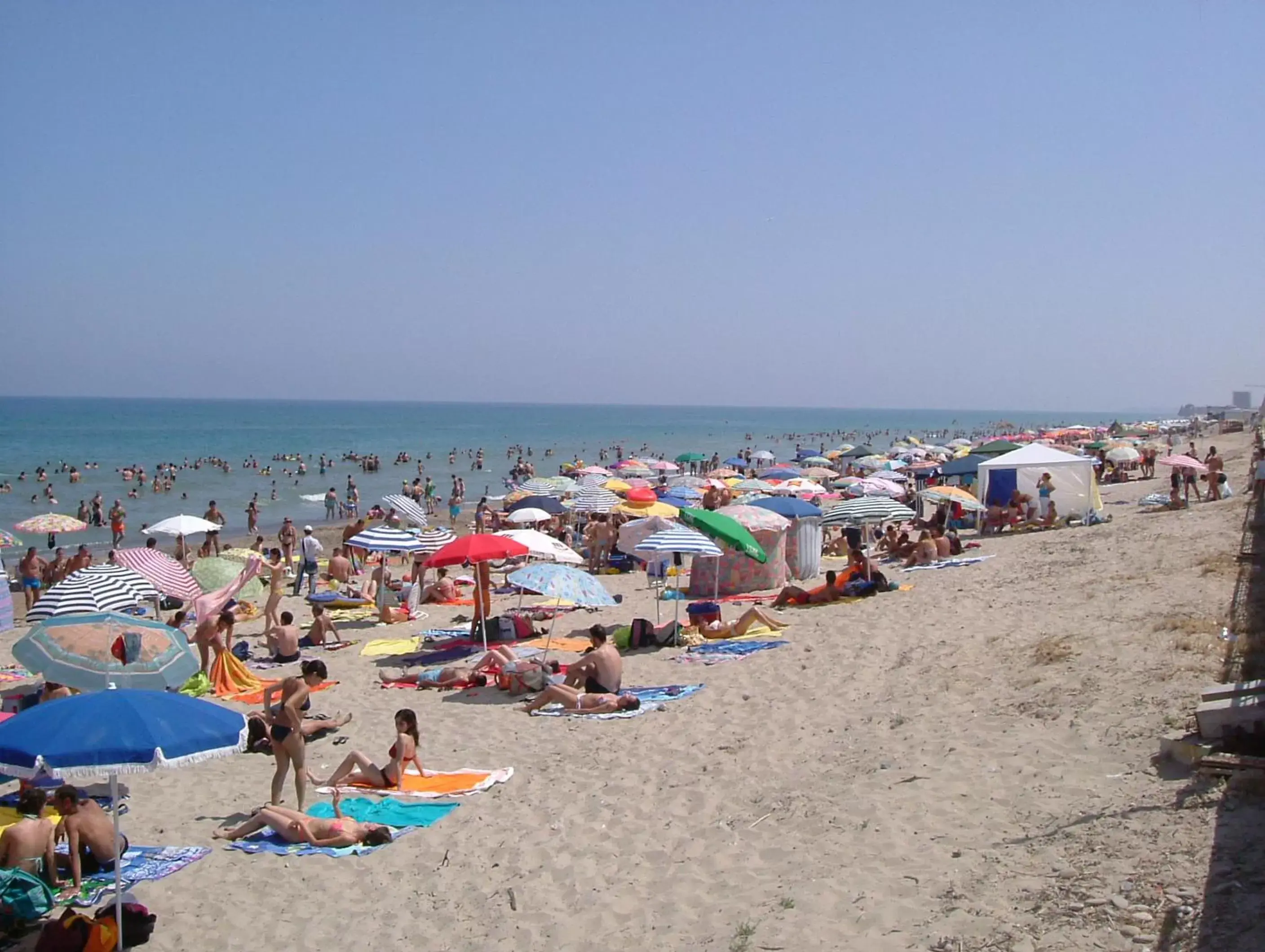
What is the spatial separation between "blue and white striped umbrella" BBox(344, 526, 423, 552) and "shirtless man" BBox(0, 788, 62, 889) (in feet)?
23.2

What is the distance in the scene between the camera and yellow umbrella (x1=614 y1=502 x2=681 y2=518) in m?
18.1

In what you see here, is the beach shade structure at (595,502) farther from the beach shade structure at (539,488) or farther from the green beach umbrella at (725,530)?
the green beach umbrella at (725,530)

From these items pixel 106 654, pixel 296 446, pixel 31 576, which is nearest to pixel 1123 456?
pixel 31 576

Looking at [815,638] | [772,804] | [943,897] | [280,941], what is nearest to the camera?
[943,897]

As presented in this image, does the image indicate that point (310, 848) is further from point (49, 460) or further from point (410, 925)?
point (49, 460)

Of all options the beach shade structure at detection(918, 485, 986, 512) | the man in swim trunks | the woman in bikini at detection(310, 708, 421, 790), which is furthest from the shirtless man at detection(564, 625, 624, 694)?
the beach shade structure at detection(918, 485, 986, 512)

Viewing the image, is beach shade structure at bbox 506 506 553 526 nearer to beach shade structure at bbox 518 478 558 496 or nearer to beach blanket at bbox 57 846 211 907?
beach shade structure at bbox 518 478 558 496

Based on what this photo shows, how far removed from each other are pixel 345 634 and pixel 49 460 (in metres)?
57.8

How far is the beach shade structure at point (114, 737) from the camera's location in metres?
4.66

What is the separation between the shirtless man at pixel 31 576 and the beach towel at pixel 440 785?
39.2 ft

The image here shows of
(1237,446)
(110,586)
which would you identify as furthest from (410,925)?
(1237,446)

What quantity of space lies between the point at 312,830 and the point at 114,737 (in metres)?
2.11

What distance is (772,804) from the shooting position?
6.59 metres

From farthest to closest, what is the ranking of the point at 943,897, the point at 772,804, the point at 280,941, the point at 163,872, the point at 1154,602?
1. the point at 1154,602
2. the point at 772,804
3. the point at 163,872
4. the point at 280,941
5. the point at 943,897
